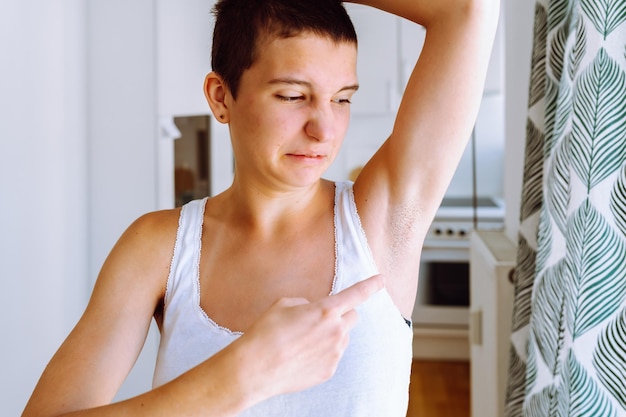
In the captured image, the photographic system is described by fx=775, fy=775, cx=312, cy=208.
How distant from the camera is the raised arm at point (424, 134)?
37.2 inches

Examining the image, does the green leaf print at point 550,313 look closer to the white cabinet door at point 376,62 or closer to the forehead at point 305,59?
the forehead at point 305,59

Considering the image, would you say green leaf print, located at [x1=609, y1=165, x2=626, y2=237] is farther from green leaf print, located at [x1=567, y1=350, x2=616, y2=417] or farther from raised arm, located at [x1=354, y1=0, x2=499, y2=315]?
raised arm, located at [x1=354, y1=0, x2=499, y2=315]

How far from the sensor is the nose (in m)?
0.92

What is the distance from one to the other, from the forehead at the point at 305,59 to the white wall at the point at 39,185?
1.00 meters

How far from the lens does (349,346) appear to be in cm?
95

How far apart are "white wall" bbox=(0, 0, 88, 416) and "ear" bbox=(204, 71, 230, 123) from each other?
0.86 metres

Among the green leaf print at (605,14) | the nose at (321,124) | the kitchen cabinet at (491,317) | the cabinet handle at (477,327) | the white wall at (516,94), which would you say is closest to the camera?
the nose at (321,124)

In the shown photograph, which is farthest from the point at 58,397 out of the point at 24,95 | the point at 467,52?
the point at 24,95

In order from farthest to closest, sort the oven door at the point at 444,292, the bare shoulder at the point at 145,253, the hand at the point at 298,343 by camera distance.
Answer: the oven door at the point at 444,292 < the bare shoulder at the point at 145,253 < the hand at the point at 298,343

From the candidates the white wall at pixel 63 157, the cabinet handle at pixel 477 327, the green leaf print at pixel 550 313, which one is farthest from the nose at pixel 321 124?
the cabinet handle at pixel 477 327

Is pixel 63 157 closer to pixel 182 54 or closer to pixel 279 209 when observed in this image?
pixel 182 54

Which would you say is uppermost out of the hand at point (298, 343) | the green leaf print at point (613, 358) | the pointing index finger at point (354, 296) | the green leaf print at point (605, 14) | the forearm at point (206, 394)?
the green leaf print at point (605, 14)

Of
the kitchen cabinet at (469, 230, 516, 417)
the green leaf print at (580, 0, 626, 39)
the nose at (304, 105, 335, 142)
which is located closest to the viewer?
the nose at (304, 105, 335, 142)

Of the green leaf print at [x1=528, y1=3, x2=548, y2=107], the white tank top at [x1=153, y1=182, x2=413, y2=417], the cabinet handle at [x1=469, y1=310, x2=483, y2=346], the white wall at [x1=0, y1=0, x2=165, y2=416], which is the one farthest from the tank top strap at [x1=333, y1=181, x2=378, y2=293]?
the cabinet handle at [x1=469, y1=310, x2=483, y2=346]
